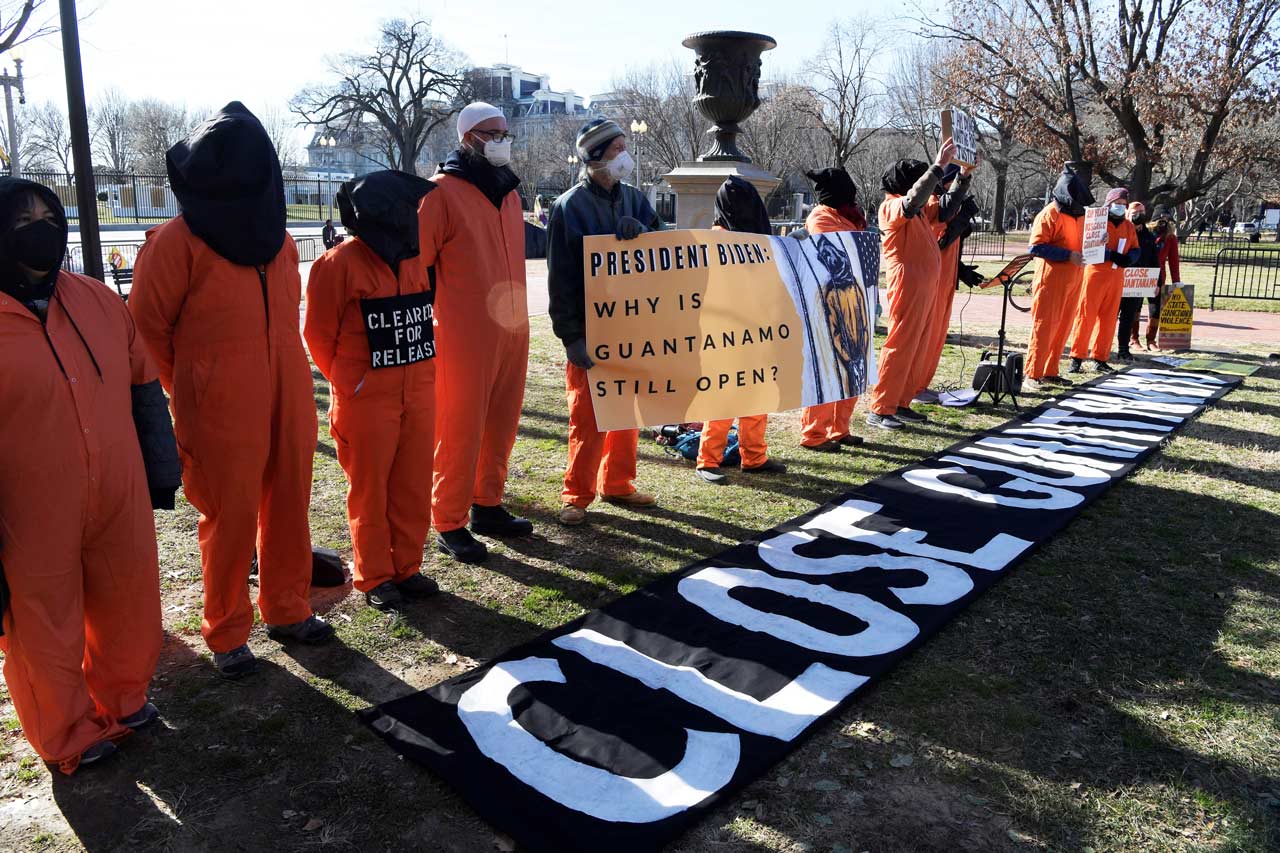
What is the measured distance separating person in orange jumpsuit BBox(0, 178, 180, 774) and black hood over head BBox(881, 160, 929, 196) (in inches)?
240

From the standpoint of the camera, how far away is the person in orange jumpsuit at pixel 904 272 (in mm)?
7332

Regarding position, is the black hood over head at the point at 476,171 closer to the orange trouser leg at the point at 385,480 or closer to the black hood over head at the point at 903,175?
the orange trouser leg at the point at 385,480

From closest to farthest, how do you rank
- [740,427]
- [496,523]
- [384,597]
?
[384,597] → [496,523] → [740,427]

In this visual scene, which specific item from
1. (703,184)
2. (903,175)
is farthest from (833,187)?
(703,184)

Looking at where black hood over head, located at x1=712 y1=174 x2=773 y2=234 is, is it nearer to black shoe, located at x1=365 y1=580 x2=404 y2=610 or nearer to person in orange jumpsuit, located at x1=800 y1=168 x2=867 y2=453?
person in orange jumpsuit, located at x1=800 y1=168 x2=867 y2=453

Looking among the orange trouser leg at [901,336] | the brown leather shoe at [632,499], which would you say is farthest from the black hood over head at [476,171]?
the orange trouser leg at [901,336]

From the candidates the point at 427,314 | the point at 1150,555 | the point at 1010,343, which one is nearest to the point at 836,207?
the point at 1150,555

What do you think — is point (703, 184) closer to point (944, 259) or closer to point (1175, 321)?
point (944, 259)

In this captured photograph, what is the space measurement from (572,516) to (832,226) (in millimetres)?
3075

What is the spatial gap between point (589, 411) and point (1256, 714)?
3.48 meters

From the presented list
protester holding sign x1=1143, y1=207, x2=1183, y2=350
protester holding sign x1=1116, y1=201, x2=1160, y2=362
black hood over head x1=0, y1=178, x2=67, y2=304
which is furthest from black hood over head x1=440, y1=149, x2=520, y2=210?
protester holding sign x1=1143, y1=207, x2=1183, y2=350

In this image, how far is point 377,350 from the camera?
3918 millimetres

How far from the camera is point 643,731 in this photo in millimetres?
3244

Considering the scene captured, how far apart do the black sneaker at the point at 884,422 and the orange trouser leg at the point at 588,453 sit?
294 cm
